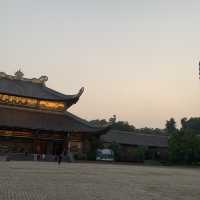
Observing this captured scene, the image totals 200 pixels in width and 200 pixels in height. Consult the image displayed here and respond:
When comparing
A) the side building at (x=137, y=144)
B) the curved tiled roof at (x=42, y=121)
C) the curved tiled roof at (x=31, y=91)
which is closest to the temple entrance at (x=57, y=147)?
the curved tiled roof at (x=42, y=121)

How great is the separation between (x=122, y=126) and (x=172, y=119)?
1462cm

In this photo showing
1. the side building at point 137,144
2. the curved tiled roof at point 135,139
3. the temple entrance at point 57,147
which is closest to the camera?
the temple entrance at point 57,147

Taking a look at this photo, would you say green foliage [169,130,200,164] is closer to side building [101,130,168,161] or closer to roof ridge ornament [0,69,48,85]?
side building [101,130,168,161]

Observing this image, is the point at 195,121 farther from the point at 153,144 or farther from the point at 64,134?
the point at 64,134

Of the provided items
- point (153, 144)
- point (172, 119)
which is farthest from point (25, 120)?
point (172, 119)

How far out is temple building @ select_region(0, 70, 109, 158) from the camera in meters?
46.0

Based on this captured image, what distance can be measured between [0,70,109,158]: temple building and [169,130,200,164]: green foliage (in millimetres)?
9689

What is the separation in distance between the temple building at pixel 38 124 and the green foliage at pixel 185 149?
31.8 feet

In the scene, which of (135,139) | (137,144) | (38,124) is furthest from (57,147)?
(135,139)

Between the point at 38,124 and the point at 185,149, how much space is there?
18937mm

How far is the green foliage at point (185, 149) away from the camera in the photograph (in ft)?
Answer: 162

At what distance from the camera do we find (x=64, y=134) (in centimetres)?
4828

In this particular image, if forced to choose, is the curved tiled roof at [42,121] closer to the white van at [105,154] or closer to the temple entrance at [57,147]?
the white van at [105,154]

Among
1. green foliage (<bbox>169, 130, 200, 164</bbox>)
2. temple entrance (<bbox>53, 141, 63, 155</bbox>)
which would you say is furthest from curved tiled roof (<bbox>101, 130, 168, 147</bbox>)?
temple entrance (<bbox>53, 141, 63, 155</bbox>)
